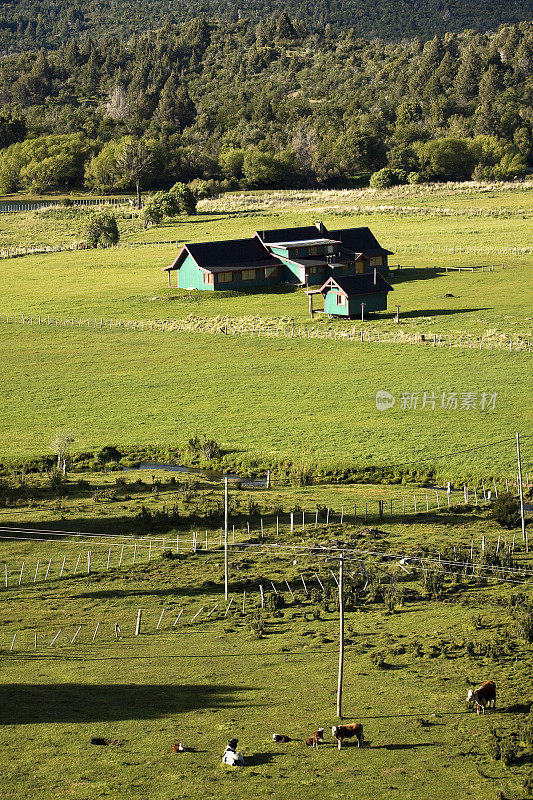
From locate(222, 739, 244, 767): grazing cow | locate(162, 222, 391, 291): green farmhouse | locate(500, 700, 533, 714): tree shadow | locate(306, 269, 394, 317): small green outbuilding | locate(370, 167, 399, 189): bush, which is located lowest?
locate(500, 700, 533, 714): tree shadow

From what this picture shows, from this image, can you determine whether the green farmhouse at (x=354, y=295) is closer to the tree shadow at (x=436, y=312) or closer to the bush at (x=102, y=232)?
the tree shadow at (x=436, y=312)

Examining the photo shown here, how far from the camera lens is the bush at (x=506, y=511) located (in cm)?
3784

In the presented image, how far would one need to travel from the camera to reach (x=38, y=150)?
169250mm

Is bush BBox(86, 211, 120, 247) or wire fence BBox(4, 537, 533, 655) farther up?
bush BBox(86, 211, 120, 247)

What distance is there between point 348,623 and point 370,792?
31.8ft

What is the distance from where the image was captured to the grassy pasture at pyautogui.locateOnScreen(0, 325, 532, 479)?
4894 cm

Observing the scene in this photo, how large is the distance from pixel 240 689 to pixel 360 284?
2192 inches

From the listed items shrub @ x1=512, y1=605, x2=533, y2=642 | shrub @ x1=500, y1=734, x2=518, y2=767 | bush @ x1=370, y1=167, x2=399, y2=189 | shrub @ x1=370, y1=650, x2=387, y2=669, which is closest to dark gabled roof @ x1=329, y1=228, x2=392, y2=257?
bush @ x1=370, y1=167, x2=399, y2=189

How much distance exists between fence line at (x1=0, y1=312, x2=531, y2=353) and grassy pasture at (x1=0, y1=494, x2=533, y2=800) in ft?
115

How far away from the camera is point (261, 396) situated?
189 ft

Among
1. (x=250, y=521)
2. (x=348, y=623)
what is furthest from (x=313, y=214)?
(x=348, y=623)

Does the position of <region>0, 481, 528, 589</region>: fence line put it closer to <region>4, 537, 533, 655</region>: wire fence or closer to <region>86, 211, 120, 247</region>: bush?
<region>4, 537, 533, 655</region>: wire fence

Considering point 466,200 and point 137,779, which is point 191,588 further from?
point 466,200

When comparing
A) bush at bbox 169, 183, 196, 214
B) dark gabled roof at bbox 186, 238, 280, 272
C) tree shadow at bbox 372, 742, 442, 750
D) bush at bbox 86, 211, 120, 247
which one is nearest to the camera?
tree shadow at bbox 372, 742, 442, 750
